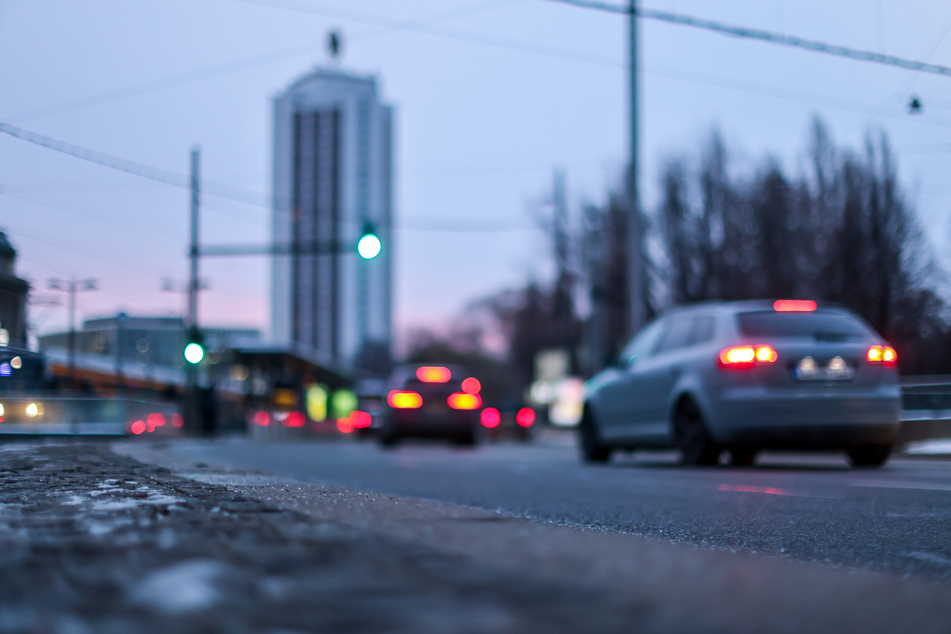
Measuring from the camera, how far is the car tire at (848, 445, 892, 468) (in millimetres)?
→ 10766

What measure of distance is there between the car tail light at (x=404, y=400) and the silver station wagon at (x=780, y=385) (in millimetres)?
10942

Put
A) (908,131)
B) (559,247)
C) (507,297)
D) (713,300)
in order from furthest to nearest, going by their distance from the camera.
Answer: (507,297)
(559,247)
(713,300)
(908,131)

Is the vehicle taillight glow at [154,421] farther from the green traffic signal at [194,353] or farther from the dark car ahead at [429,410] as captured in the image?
the dark car ahead at [429,410]

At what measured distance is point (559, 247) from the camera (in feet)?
158

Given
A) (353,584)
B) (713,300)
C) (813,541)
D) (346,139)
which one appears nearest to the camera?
(353,584)

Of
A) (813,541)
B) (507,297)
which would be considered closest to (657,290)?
(813,541)

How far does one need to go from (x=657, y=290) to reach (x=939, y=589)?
37.8m

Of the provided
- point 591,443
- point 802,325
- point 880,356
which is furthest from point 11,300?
point 591,443

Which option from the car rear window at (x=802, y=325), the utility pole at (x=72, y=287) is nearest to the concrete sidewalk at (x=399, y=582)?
the utility pole at (x=72, y=287)

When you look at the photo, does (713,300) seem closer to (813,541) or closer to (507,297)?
(813,541)

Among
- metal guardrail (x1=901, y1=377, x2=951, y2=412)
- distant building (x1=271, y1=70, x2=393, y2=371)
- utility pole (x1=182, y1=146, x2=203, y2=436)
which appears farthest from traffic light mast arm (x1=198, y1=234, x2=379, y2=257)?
distant building (x1=271, y1=70, x2=393, y2=371)

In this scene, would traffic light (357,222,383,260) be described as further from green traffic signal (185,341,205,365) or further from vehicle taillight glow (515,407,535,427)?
vehicle taillight glow (515,407,535,427)

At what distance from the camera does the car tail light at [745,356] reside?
10.2m

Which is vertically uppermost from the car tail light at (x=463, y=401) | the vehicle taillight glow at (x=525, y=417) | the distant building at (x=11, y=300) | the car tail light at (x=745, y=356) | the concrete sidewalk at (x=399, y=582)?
the distant building at (x=11, y=300)
